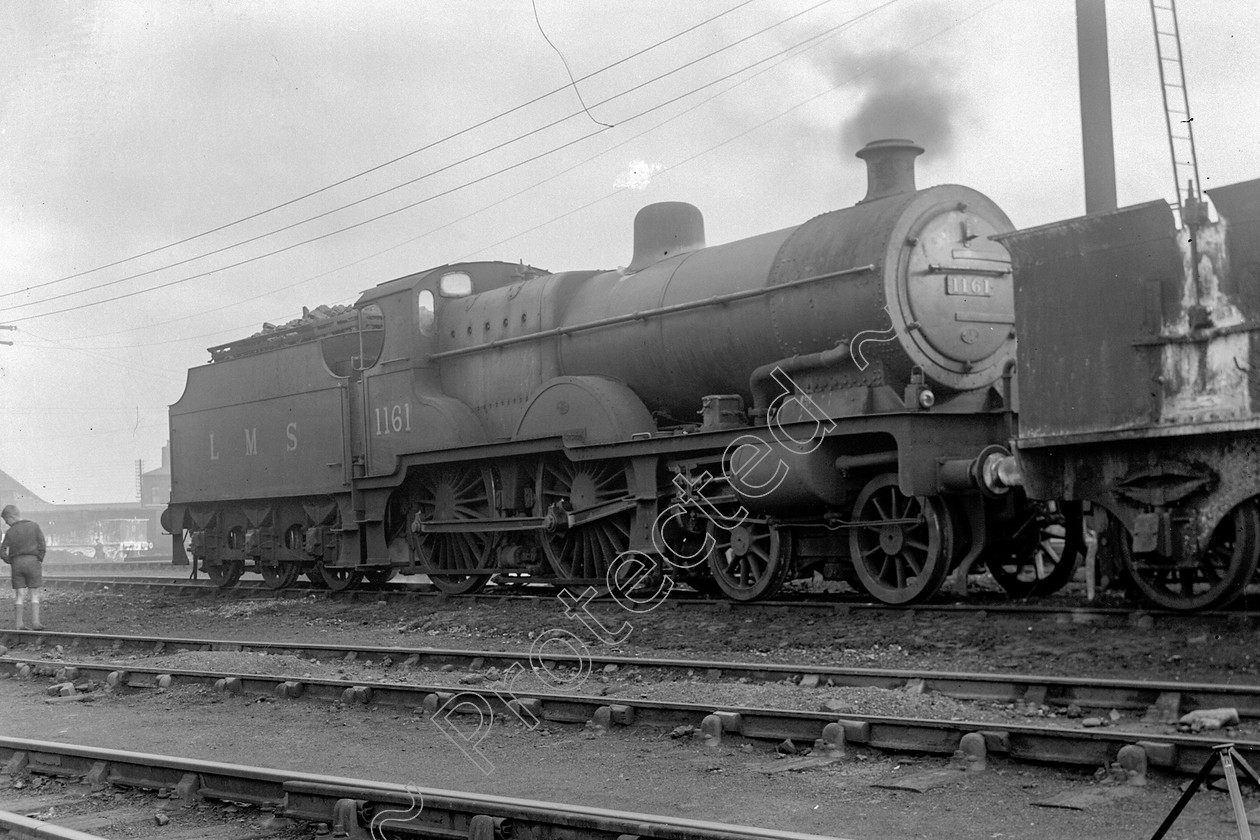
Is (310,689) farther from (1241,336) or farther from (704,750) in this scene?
(1241,336)

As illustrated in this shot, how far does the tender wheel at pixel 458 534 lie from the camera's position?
13.3 m

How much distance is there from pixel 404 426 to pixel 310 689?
6141mm

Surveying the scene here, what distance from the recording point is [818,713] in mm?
5852

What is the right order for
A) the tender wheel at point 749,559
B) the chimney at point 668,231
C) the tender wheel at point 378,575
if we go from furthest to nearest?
the tender wheel at point 378,575, the chimney at point 668,231, the tender wheel at point 749,559

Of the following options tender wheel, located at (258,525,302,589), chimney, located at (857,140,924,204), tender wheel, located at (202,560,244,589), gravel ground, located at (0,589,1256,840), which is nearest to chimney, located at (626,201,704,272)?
chimney, located at (857,140,924,204)

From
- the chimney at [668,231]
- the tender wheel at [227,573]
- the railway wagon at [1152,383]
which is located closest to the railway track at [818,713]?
the railway wagon at [1152,383]

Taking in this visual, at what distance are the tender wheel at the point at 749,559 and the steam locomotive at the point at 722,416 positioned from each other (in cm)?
3

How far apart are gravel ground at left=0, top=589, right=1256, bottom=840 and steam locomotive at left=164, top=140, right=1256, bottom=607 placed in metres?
0.75

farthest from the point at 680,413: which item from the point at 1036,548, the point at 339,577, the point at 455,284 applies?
the point at 339,577

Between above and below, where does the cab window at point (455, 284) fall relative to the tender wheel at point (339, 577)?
above

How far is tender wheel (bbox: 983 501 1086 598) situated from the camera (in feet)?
32.4

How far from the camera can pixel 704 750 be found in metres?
5.89

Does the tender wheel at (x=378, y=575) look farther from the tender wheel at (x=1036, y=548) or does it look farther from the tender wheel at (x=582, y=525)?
the tender wheel at (x=1036, y=548)

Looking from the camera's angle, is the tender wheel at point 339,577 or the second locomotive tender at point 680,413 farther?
the tender wheel at point 339,577
